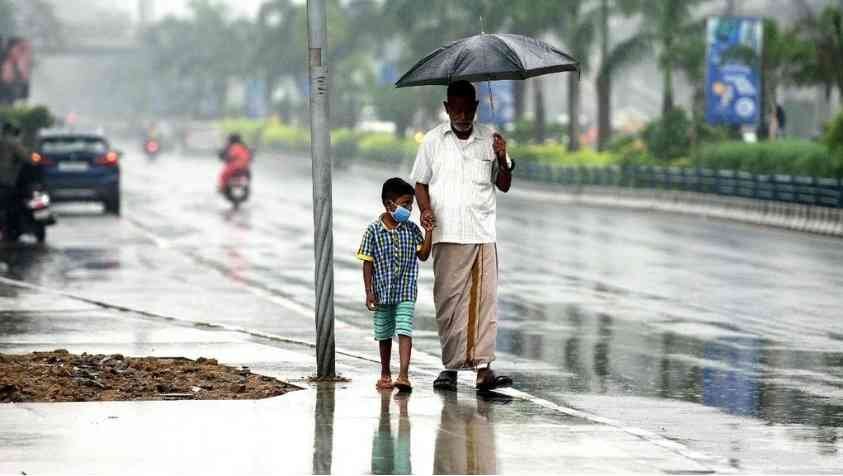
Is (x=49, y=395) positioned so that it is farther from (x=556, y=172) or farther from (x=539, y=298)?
(x=556, y=172)

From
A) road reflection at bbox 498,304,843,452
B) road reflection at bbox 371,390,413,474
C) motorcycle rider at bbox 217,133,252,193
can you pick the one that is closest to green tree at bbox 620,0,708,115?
motorcycle rider at bbox 217,133,252,193

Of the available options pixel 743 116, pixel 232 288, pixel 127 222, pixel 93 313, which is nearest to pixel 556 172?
pixel 743 116

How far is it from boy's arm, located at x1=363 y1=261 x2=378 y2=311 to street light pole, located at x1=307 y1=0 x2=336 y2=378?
0.52 meters

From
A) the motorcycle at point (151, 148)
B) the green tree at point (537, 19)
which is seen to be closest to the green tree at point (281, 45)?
the motorcycle at point (151, 148)

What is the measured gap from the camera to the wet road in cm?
1272

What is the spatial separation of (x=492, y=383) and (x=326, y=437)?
2.39 metres

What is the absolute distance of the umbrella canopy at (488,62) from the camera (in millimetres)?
12828

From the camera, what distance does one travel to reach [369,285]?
1270cm

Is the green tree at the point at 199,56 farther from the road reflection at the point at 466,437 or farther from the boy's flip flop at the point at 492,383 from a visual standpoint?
the road reflection at the point at 466,437

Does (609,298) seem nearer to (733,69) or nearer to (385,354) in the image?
(385,354)

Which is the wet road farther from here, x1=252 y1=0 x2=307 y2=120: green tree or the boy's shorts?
x1=252 y1=0 x2=307 y2=120: green tree

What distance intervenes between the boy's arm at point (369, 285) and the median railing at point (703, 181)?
2639 centimetres

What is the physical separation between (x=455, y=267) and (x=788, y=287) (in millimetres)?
12111

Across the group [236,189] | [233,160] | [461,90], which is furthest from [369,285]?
[233,160]
